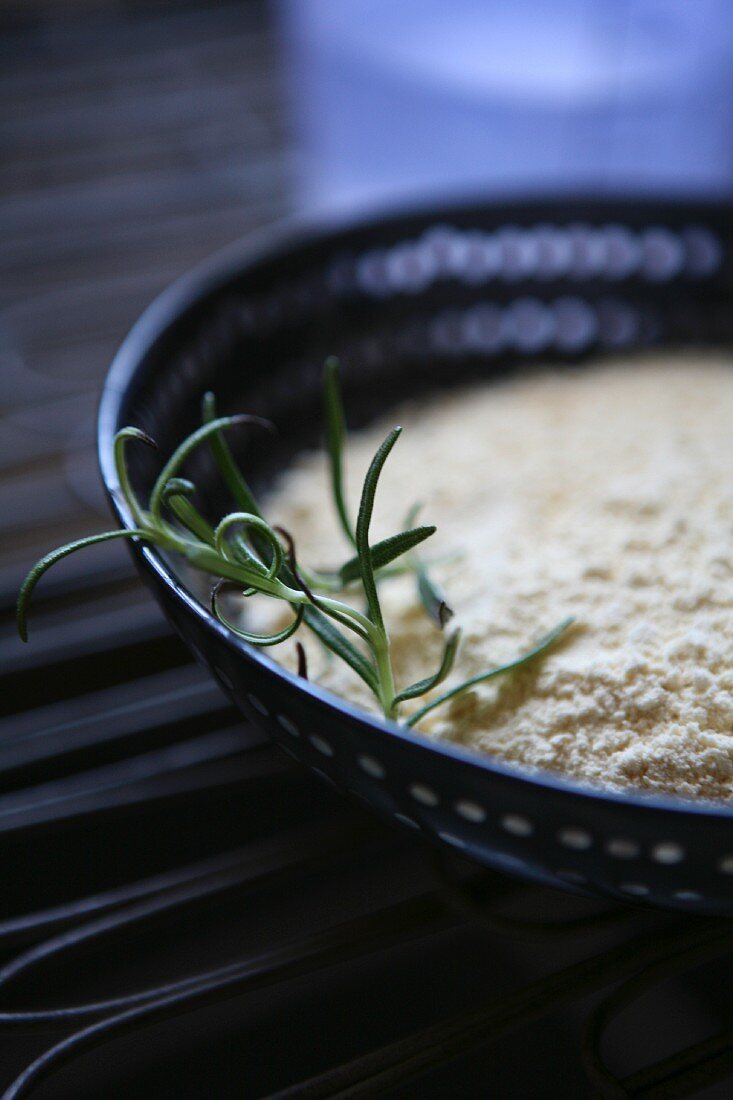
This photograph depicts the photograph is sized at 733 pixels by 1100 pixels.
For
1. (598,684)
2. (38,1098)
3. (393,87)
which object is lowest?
(38,1098)

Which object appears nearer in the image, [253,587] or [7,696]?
[253,587]

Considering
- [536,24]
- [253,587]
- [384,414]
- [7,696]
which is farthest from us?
[536,24]

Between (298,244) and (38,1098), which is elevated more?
(298,244)

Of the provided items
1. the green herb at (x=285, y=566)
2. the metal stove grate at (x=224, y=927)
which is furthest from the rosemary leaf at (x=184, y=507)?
the metal stove grate at (x=224, y=927)

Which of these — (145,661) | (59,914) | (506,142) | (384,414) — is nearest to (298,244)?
(384,414)

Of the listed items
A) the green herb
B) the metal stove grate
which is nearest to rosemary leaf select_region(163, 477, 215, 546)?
the green herb

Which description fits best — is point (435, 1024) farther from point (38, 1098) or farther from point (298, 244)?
point (298, 244)

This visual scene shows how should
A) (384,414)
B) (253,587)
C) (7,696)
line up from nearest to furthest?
1. (253,587)
2. (7,696)
3. (384,414)
